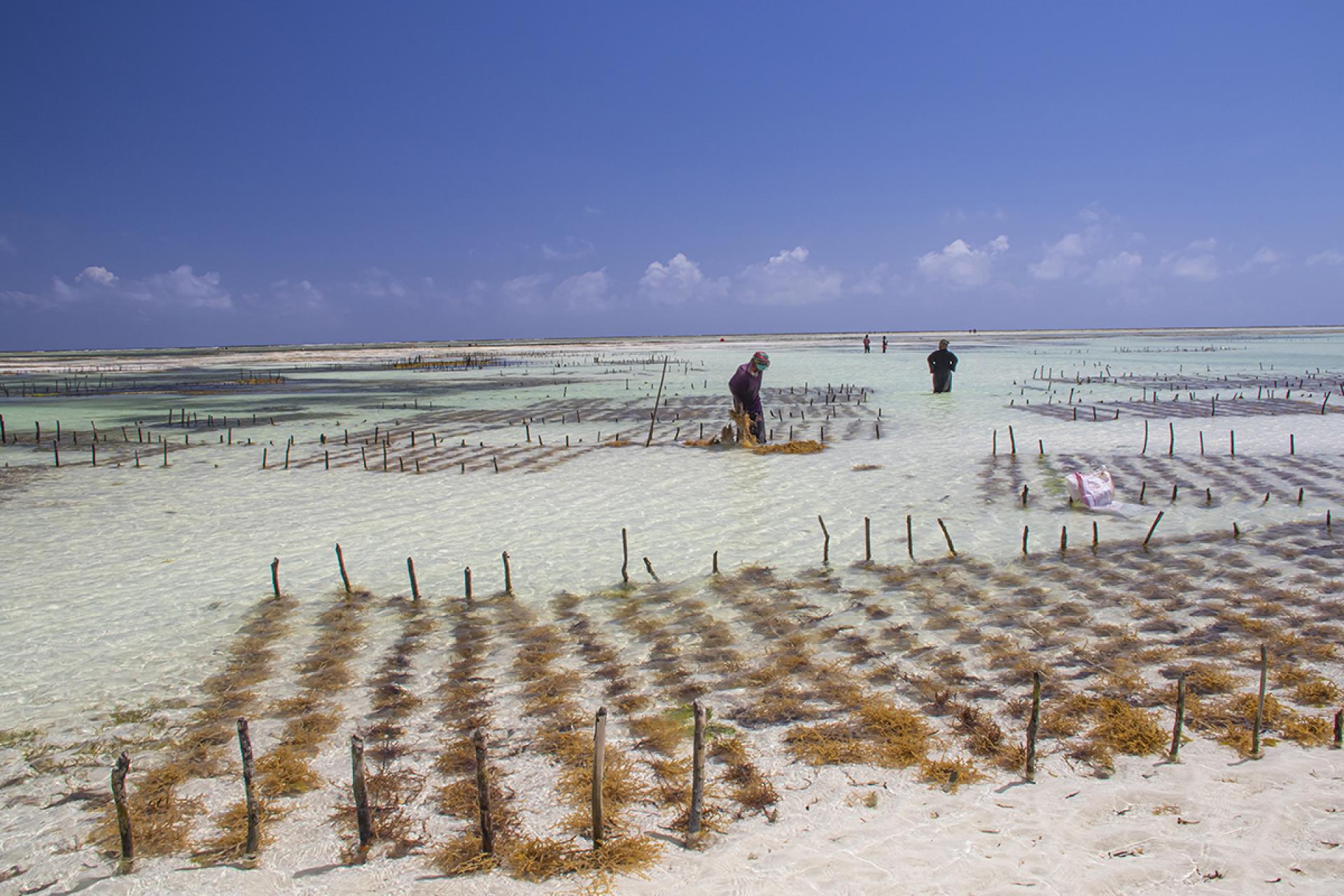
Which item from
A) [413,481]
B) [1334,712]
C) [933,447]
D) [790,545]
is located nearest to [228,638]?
[790,545]

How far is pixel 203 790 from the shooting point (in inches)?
168

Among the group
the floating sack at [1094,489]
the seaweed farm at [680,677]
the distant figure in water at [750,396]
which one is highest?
the distant figure in water at [750,396]

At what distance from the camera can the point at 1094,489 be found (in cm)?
975

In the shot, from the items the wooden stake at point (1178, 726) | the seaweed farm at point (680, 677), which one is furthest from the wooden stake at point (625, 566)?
the wooden stake at point (1178, 726)

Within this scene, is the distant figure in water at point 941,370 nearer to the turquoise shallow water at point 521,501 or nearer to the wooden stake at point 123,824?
the turquoise shallow water at point 521,501

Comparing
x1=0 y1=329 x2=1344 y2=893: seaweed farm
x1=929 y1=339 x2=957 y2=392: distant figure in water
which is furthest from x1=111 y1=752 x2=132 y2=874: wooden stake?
x1=929 y1=339 x2=957 y2=392: distant figure in water

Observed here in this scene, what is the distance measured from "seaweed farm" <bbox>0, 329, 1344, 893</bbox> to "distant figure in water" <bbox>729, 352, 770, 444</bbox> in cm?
224

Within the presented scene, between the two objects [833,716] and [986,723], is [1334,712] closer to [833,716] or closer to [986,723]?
[986,723]

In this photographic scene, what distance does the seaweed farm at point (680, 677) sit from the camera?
368 centimetres

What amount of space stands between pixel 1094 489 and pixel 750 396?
6803 mm

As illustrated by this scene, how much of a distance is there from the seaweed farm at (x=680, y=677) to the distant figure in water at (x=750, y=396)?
7.36 feet

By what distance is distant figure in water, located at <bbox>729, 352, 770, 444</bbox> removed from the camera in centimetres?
1501

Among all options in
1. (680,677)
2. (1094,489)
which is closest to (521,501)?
(680,677)

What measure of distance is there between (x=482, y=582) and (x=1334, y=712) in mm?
6513
